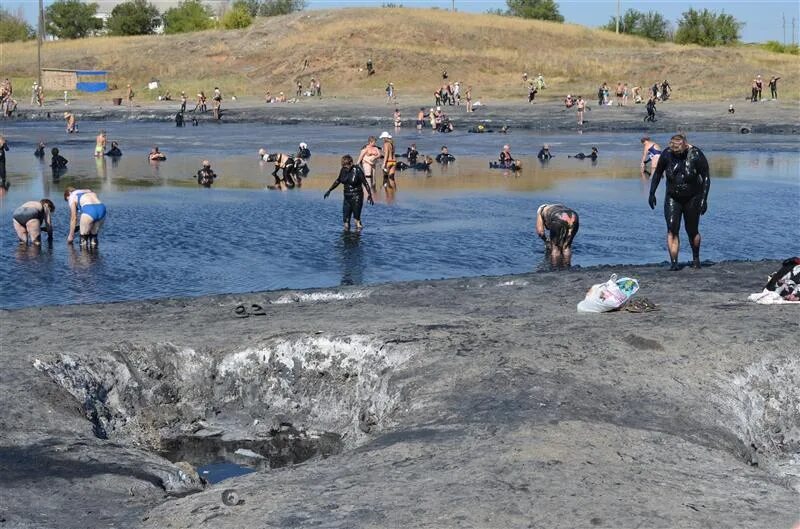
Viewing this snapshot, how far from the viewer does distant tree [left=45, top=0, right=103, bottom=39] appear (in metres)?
135

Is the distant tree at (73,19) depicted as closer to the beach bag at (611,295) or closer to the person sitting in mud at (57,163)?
the person sitting in mud at (57,163)

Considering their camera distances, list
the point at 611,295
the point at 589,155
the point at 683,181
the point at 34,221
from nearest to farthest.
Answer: the point at 611,295, the point at 683,181, the point at 34,221, the point at 589,155

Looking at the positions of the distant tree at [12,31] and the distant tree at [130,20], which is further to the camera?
the distant tree at [12,31]

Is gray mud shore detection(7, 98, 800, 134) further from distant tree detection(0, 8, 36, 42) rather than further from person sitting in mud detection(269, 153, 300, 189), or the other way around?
distant tree detection(0, 8, 36, 42)

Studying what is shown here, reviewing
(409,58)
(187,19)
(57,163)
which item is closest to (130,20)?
(187,19)

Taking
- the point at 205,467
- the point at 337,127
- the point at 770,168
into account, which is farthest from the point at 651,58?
the point at 205,467

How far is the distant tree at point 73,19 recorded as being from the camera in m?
135

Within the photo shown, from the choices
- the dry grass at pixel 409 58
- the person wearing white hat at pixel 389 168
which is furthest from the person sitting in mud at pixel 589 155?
the dry grass at pixel 409 58

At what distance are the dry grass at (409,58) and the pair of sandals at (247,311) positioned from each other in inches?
2343

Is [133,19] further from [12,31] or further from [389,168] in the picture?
[389,168]

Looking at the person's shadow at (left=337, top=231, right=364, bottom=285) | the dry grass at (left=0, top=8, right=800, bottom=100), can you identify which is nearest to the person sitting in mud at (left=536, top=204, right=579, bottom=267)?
the person's shadow at (left=337, top=231, right=364, bottom=285)

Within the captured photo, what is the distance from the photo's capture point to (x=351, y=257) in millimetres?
20672

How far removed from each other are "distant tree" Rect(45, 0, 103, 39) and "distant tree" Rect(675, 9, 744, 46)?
67423mm

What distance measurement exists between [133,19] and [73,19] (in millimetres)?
12121
